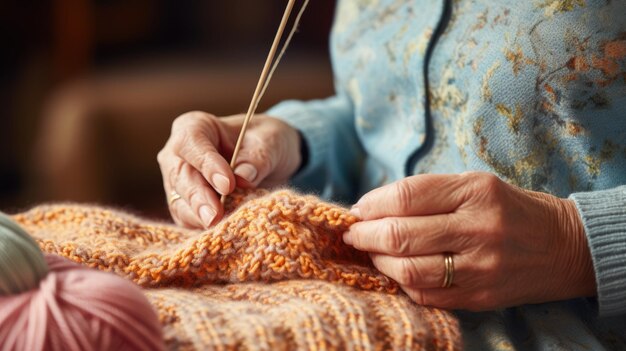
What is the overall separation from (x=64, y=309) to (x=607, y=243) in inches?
19.7

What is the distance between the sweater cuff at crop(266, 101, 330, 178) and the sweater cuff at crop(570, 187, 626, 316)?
0.49 meters

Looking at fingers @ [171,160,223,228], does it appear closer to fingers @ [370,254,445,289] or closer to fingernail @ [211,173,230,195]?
fingernail @ [211,173,230,195]

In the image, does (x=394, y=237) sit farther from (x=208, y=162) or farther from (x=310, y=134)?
(x=310, y=134)

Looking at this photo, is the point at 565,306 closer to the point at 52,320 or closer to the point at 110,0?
the point at 52,320

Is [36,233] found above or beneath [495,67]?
beneath

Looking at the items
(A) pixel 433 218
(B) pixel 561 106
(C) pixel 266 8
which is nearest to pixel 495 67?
(B) pixel 561 106

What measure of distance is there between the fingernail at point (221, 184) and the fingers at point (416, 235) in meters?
0.21

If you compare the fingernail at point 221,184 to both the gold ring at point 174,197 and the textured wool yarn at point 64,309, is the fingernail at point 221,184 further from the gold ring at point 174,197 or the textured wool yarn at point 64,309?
the textured wool yarn at point 64,309

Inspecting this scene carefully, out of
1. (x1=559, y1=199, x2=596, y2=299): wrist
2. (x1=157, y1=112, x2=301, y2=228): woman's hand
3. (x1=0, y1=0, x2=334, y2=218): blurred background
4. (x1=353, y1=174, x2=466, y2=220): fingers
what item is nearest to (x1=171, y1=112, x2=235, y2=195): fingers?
(x1=157, y1=112, x2=301, y2=228): woman's hand

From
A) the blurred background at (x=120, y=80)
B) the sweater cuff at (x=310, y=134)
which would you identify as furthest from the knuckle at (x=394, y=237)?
the blurred background at (x=120, y=80)

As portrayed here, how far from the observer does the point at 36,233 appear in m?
0.82

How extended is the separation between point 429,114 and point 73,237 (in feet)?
1.56

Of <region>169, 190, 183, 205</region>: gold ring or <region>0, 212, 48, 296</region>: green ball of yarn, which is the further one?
<region>169, 190, 183, 205</region>: gold ring

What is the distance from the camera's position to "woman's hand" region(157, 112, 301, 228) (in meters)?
0.83
